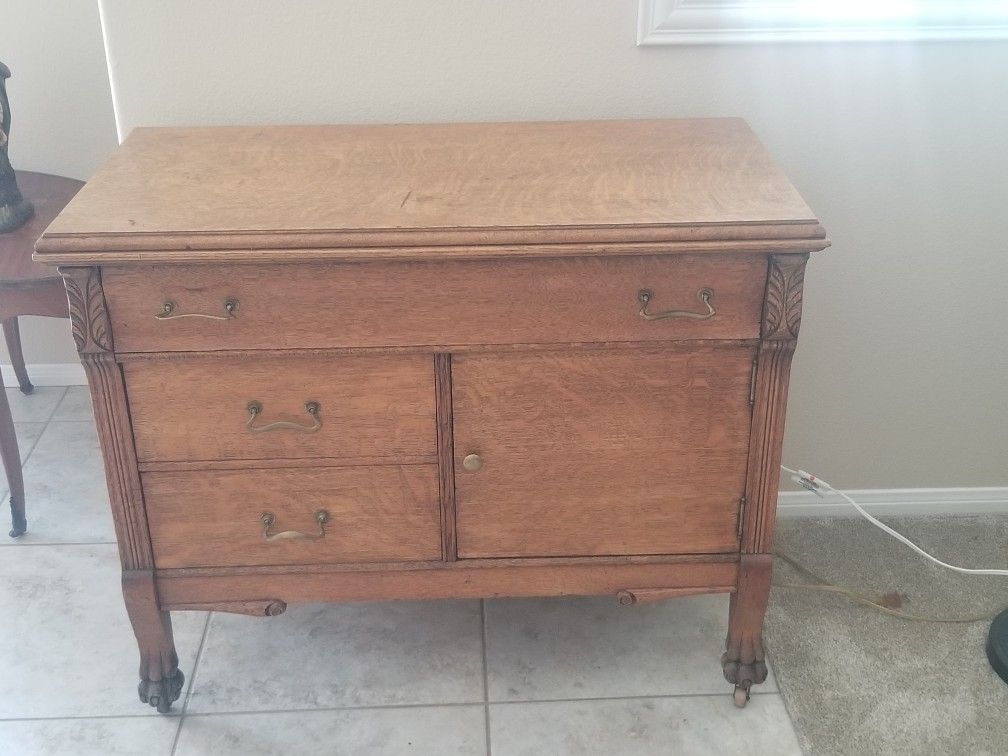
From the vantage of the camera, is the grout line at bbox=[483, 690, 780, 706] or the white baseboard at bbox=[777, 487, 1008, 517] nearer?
the grout line at bbox=[483, 690, 780, 706]

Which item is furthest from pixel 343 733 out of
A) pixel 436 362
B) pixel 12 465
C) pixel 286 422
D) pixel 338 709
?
pixel 12 465

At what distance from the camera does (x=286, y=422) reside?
1.47 meters

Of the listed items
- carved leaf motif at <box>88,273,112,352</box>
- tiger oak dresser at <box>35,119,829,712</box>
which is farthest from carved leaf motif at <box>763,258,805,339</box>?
carved leaf motif at <box>88,273,112,352</box>

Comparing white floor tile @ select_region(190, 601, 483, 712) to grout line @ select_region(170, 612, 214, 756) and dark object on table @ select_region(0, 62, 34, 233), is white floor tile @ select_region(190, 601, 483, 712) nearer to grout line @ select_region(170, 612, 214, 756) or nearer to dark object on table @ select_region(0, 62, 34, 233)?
grout line @ select_region(170, 612, 214, 756)

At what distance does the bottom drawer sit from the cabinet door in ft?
0.24

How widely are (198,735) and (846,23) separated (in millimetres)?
1514

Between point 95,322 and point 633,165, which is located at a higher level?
point 633,165

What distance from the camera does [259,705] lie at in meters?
1.70

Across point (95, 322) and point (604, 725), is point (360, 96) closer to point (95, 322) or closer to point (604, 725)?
point (95, 322)

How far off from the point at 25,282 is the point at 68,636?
608 millimetres

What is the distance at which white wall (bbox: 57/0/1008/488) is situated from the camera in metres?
1.72

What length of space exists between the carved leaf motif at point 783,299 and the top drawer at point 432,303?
2cm

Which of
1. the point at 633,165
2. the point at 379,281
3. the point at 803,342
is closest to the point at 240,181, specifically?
the point at 379,281

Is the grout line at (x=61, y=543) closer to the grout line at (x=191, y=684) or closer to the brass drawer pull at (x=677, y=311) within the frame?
the grout line at (x=191, y=684)
